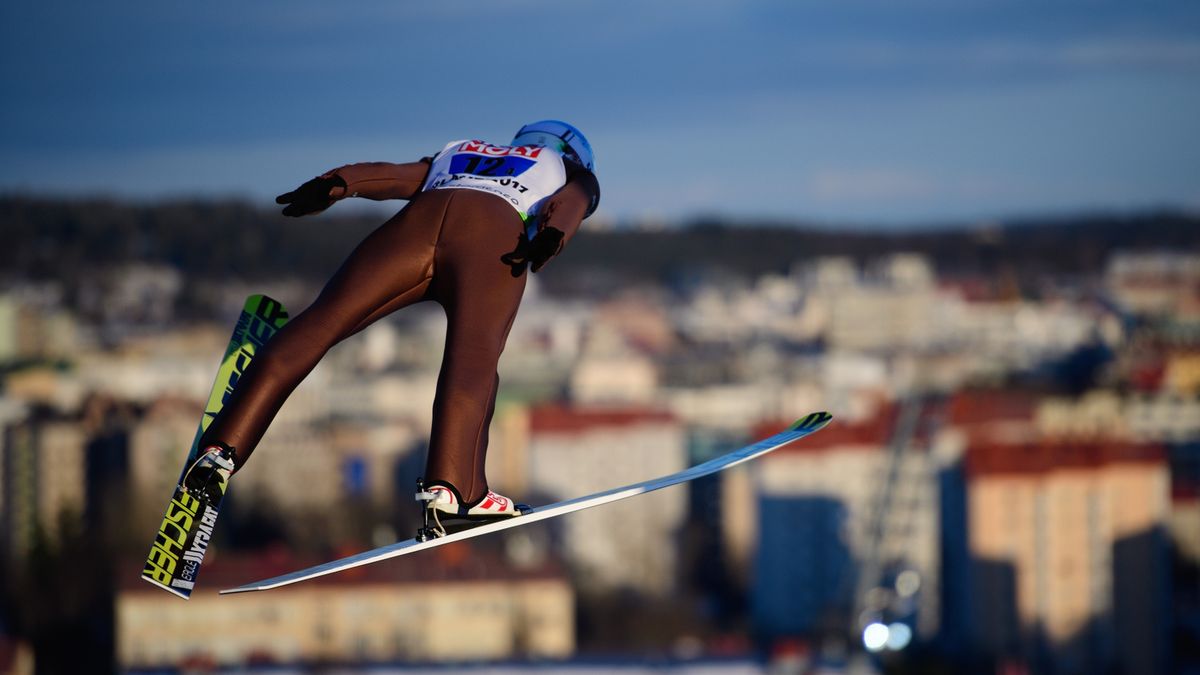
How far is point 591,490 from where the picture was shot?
160 feet

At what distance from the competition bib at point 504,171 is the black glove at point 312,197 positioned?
198 millimetres

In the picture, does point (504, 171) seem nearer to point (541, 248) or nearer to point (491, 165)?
point (491, 165)

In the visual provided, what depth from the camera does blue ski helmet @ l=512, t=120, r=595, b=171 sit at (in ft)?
14.4

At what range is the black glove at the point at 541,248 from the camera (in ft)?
13.2

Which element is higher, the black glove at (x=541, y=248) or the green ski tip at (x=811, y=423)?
the black glove at (x=541, y=248)

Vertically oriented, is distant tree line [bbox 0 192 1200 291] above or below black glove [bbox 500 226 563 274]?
above

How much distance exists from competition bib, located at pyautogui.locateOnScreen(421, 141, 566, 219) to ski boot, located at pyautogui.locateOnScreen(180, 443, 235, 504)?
0.66 meters

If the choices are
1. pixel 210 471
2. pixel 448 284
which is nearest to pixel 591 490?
pixel 448 284

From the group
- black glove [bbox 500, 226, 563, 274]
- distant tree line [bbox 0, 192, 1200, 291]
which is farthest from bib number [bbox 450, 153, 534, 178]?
distant tree line [bbox 0, 192, 1200, 291]

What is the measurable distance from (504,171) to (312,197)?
0.40 m

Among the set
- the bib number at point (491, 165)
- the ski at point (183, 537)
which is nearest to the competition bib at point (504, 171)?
the bib number at point (491, 165)

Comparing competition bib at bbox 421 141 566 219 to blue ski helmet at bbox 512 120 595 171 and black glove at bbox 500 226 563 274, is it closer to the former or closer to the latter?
blue ski helmet at bbox 512 120 595 171

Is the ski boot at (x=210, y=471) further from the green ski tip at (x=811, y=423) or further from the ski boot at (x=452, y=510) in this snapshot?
the green ski tip at (x=811, y=423)

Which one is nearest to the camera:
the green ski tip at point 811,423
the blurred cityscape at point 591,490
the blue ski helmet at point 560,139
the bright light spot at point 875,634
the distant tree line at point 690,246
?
the blue ski helmet at point 560,139
